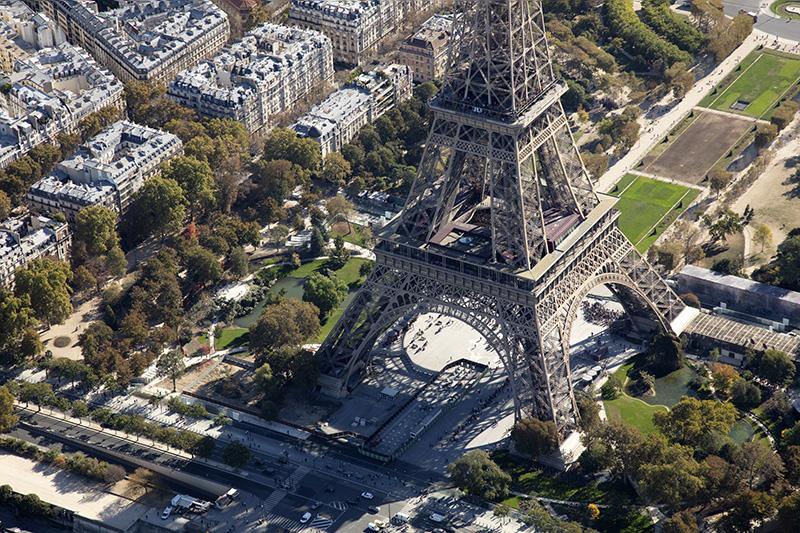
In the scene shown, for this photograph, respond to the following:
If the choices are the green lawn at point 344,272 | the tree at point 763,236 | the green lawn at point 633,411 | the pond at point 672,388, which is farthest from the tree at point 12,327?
the tree at point 763,236

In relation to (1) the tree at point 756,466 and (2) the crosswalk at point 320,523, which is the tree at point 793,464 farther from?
(2) the crosswalk at point 320,523

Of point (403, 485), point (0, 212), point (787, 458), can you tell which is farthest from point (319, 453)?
point (0, 212)

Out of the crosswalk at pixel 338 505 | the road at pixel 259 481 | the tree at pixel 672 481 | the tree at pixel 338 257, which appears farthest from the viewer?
the tree at pixel 338 257

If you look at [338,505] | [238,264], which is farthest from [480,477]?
[238,264]

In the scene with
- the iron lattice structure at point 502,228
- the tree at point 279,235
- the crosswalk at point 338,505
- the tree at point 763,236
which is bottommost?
the tree at point 279,235

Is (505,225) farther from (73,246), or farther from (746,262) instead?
(73,246)
